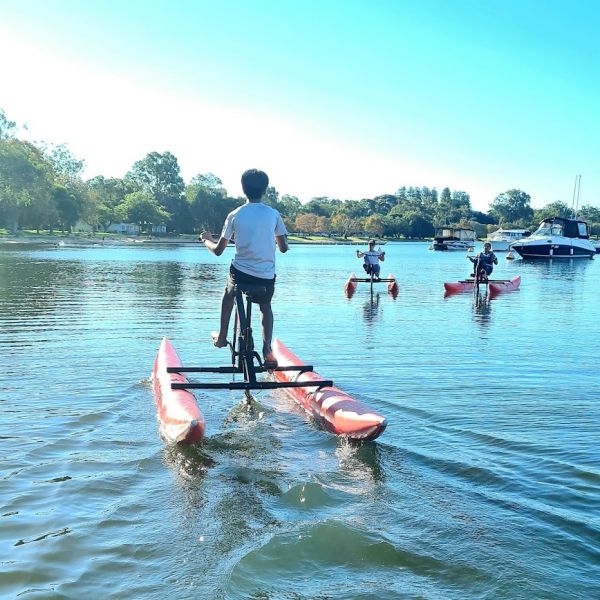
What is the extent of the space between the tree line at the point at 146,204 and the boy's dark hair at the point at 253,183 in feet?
264

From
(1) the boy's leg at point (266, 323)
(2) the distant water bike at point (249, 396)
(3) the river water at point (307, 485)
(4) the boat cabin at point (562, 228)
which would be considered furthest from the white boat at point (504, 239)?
(1) the boy's leg at point (266, 323)

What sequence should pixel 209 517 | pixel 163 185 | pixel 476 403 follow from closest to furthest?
1. pixel 209 517
2. pixel 476 403
3. pixel 163 185

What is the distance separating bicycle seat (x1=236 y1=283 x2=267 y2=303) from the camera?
6965 millimetres

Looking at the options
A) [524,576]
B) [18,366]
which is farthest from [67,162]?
[524,576]

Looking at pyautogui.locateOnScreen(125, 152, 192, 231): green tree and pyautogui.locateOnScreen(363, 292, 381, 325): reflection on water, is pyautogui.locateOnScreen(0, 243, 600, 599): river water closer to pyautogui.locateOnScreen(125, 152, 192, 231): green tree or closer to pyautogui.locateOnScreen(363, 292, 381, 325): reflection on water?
pyautogui.locateOnScreen(363, 292, 381, 325): reflection on water

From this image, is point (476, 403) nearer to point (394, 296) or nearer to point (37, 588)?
point (37, 588)

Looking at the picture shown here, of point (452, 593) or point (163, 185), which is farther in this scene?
point (163, 185)

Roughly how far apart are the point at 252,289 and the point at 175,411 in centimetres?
153

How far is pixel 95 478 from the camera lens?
536 centimetres

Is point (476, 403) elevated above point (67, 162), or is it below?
below

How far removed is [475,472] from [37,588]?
12.0 ft

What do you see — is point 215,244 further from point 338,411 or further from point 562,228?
point 562,228

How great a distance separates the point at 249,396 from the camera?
803cm

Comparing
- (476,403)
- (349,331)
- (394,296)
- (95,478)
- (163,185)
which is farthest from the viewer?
(163,185)
